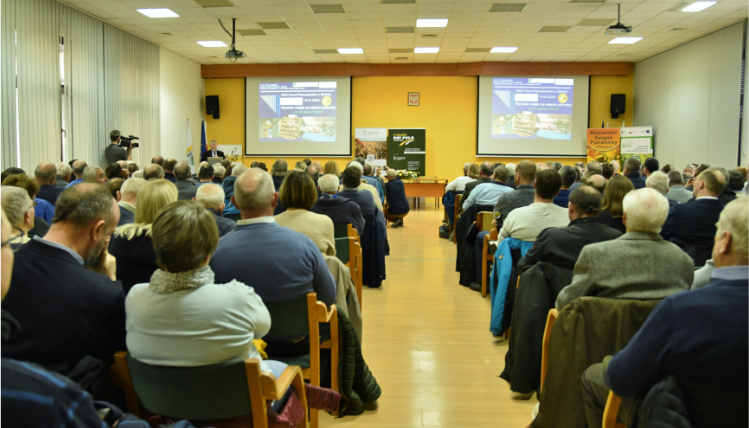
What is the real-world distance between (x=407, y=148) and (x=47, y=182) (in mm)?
10536

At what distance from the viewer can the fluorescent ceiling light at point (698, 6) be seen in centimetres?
888

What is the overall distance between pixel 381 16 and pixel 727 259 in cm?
910

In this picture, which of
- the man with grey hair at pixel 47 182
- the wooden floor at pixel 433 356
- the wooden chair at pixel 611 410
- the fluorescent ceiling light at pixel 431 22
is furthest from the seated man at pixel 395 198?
the wooden chair at pixel 611 410

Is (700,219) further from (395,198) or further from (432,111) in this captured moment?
(432,111)

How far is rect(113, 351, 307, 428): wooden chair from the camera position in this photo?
1650 millimetres

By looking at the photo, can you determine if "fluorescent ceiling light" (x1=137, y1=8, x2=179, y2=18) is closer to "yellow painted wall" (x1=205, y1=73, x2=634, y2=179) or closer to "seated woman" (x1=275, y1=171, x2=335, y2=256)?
"yellow painted wall" (x1=205, y1=73, x2=634, y2=179)

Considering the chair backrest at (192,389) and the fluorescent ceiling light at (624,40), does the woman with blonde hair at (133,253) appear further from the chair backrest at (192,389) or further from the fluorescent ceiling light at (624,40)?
the fluorescent ceiling light at (624,40)

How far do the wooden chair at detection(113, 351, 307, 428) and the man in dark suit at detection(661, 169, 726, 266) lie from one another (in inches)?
144

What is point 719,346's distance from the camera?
1475mm

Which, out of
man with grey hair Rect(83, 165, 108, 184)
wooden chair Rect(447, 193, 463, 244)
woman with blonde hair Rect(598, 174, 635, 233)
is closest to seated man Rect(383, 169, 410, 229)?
wooden chair Rect(447, 193, 463, 244)

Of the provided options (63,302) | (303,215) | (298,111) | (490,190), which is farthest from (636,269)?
(298,111)

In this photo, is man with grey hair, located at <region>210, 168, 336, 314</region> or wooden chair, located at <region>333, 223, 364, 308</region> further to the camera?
wooden chair, located at <region>333, 223, 364, 308</region>

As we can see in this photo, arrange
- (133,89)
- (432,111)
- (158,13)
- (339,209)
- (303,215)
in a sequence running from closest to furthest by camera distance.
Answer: (303,215) → (339,209) → (158,13) → (133,89) → (432,111)

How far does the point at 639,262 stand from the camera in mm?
2271
